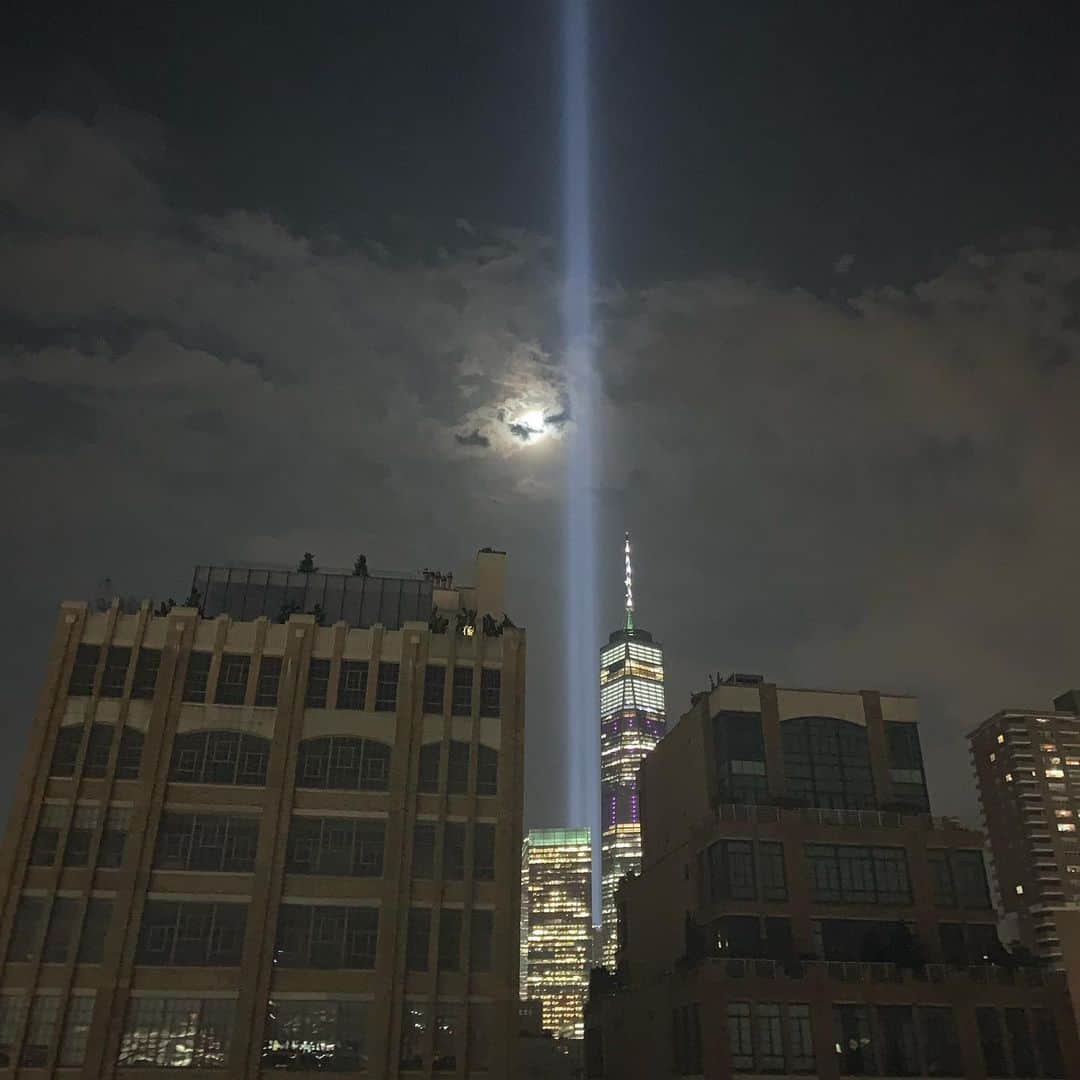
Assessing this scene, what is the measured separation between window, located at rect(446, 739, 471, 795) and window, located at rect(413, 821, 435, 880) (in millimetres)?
2258

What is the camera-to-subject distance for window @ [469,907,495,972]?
50781 mm

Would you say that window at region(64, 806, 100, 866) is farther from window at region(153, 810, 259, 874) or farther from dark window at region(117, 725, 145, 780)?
window at region(153, 810, 259, 874)

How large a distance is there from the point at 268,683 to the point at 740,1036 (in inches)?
1242

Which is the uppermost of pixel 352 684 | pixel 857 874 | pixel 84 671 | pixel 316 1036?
pixel 352 684

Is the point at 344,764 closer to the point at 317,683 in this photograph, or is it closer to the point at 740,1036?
the point at 317,683

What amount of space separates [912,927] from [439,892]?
28.5 metres

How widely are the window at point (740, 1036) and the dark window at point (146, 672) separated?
35.4 meters

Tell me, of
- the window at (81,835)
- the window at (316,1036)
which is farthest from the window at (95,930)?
the window at (316,1036)

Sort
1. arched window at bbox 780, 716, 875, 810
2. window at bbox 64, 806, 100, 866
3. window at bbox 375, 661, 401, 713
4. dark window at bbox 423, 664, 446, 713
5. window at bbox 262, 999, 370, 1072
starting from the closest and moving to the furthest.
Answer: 1. window at bbox 262, 999, 370, 1072
2. window at bbox 64, 806, 100, 866
3. window at bbox 375, 661, 401, 713
4. dark window at bbox 423, 664, 446, 713
5. arched window at bbox 780, 716, 875, 810

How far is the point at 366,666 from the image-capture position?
57.2 m

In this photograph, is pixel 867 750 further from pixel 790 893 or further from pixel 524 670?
pixel 524 670

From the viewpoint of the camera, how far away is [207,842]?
5166 centimetres

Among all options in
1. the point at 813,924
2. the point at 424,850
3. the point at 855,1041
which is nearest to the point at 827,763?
the point at 813,924

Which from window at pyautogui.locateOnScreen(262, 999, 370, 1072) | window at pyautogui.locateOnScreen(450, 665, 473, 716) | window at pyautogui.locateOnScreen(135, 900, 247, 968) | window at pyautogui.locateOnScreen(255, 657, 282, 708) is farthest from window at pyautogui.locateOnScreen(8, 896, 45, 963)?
window at pyautogui.locateOnScreen(450, 665, 473, 716)
